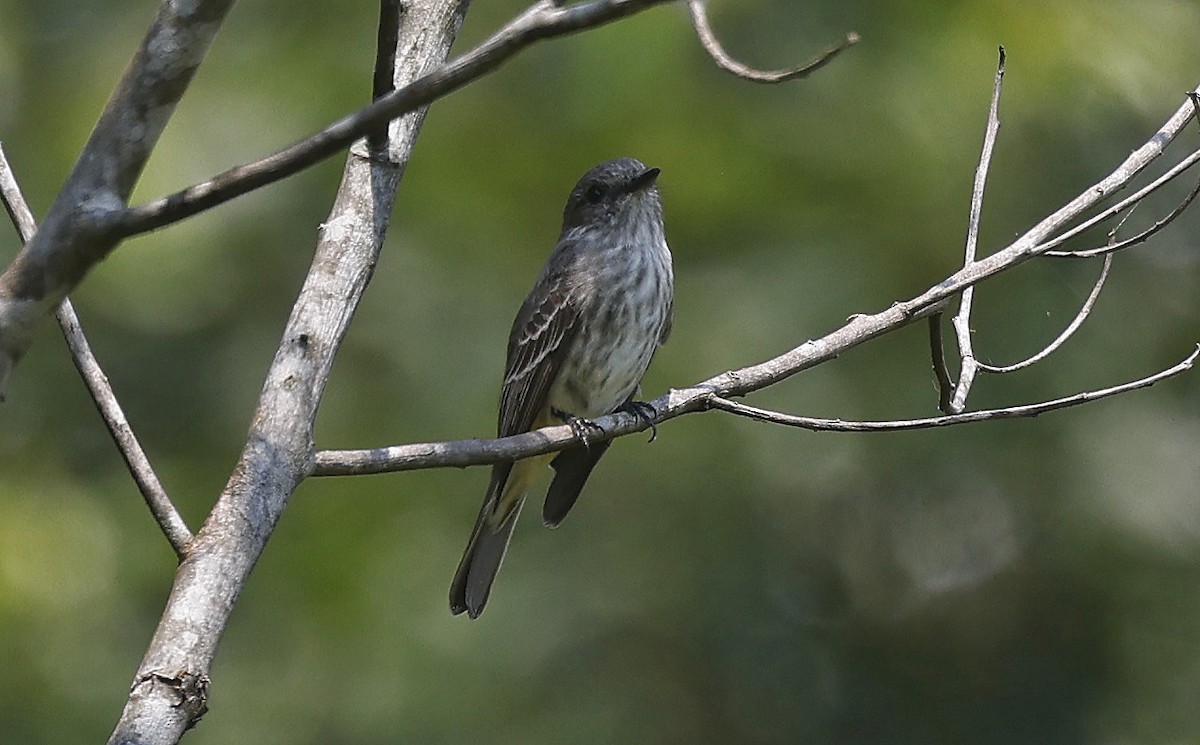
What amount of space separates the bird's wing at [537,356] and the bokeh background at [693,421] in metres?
0.57

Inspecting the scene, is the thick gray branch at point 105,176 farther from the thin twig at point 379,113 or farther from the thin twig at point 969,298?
the thin twig at point 969,298

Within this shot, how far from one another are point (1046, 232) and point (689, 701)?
361cm

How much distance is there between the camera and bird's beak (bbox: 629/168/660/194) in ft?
17.6

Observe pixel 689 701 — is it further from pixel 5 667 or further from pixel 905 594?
pixel 5 667

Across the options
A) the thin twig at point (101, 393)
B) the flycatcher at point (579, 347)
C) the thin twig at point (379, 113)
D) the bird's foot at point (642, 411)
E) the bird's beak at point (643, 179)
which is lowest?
the thin twig at point (379, 113)

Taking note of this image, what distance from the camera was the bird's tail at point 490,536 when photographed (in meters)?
4.95

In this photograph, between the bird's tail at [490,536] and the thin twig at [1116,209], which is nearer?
the thin twig at [1116,209]

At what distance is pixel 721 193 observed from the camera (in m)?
6.04

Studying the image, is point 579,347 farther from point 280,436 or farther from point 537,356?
point 280,436

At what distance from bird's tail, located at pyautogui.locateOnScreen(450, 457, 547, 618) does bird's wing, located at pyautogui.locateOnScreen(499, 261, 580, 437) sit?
0.17 m

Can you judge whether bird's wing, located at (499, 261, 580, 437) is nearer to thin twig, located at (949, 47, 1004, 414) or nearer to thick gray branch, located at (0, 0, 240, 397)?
thin twig, located at (949, 47, 1004, 414)

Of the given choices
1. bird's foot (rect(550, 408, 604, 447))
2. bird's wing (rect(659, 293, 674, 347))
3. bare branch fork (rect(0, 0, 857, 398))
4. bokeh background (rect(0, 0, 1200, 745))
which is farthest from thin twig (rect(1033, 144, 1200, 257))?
bokeh background (rect(0, 0, 1200, 745))

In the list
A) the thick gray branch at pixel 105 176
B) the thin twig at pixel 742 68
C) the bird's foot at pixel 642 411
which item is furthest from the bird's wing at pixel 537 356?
the thick gray branch at pixel 105 176

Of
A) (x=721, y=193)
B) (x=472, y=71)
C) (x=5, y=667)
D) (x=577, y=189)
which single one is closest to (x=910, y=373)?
(x=721, y=193)
